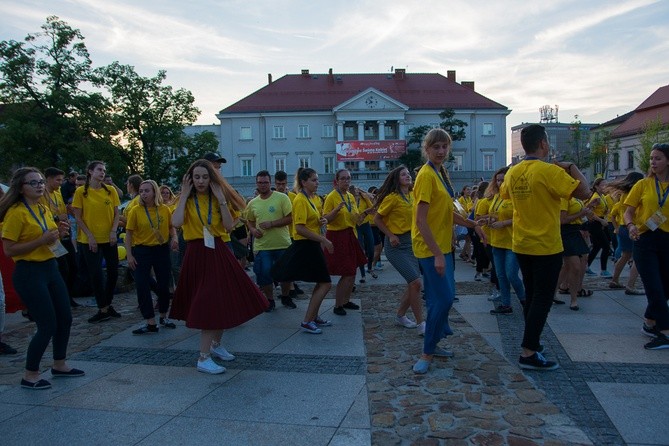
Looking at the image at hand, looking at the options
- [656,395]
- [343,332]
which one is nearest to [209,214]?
[343,332]

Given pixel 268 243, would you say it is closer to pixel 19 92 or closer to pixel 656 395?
pixel 656 395

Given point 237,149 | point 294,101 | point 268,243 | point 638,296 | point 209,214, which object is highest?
point 294,101

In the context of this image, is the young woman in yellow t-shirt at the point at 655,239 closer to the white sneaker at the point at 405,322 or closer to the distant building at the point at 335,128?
the white sneaker at the point at 405,322

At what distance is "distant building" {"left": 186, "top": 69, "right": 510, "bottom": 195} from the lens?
65688 millimetres

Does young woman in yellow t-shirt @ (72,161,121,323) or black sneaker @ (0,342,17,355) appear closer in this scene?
black sneaker @ (0,342,17,355)

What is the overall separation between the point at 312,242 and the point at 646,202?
359 centimetres

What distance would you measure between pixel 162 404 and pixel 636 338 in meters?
4.79

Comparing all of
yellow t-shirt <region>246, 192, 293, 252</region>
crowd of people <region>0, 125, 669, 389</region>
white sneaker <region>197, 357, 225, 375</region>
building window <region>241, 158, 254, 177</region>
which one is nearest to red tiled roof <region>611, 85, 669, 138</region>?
building window <region>241, 158, 254, 177</region>

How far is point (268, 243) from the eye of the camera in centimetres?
764

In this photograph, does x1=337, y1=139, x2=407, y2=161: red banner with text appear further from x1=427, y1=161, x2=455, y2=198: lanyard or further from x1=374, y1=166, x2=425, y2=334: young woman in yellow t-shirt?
x1=427, y1=161, x2=455, y2=198: lanyard

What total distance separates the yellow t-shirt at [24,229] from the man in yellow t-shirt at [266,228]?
309 centimetres

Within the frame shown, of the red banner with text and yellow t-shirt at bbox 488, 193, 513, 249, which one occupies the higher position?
the red banner with text

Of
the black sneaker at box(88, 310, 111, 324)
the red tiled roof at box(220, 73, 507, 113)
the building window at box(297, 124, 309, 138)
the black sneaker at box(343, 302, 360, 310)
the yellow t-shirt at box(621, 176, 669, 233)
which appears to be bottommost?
the black sneaker at box(343, 302, 360, 310)

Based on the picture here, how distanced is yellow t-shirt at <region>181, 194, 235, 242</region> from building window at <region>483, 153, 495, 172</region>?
6582 cm
